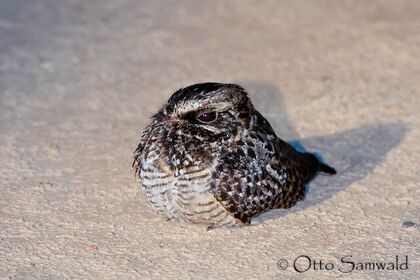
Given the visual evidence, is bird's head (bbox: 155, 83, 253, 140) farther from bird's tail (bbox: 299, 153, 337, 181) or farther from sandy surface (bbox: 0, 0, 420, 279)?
bird's tail (bbox: 299, 153, 337, 181)

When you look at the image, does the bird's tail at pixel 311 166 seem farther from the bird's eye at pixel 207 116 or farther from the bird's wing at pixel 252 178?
the bird's eye at pixel 207 116

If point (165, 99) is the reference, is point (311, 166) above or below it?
below

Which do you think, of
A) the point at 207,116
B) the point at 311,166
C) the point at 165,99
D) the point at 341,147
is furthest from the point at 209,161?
the point at 165,99

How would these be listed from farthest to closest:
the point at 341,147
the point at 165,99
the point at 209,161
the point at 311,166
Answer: the point at 165,99 → the point at 341,147 → the point at 311,166 → the point at 209,161

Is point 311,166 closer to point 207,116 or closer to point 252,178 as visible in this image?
point 252,178

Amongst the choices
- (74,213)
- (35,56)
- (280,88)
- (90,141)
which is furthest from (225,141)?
(35,56)

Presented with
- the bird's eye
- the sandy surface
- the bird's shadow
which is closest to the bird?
the bird's eye

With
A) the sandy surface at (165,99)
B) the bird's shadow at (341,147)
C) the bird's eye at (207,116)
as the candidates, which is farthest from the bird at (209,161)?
the bird's shadow at (341,147)
